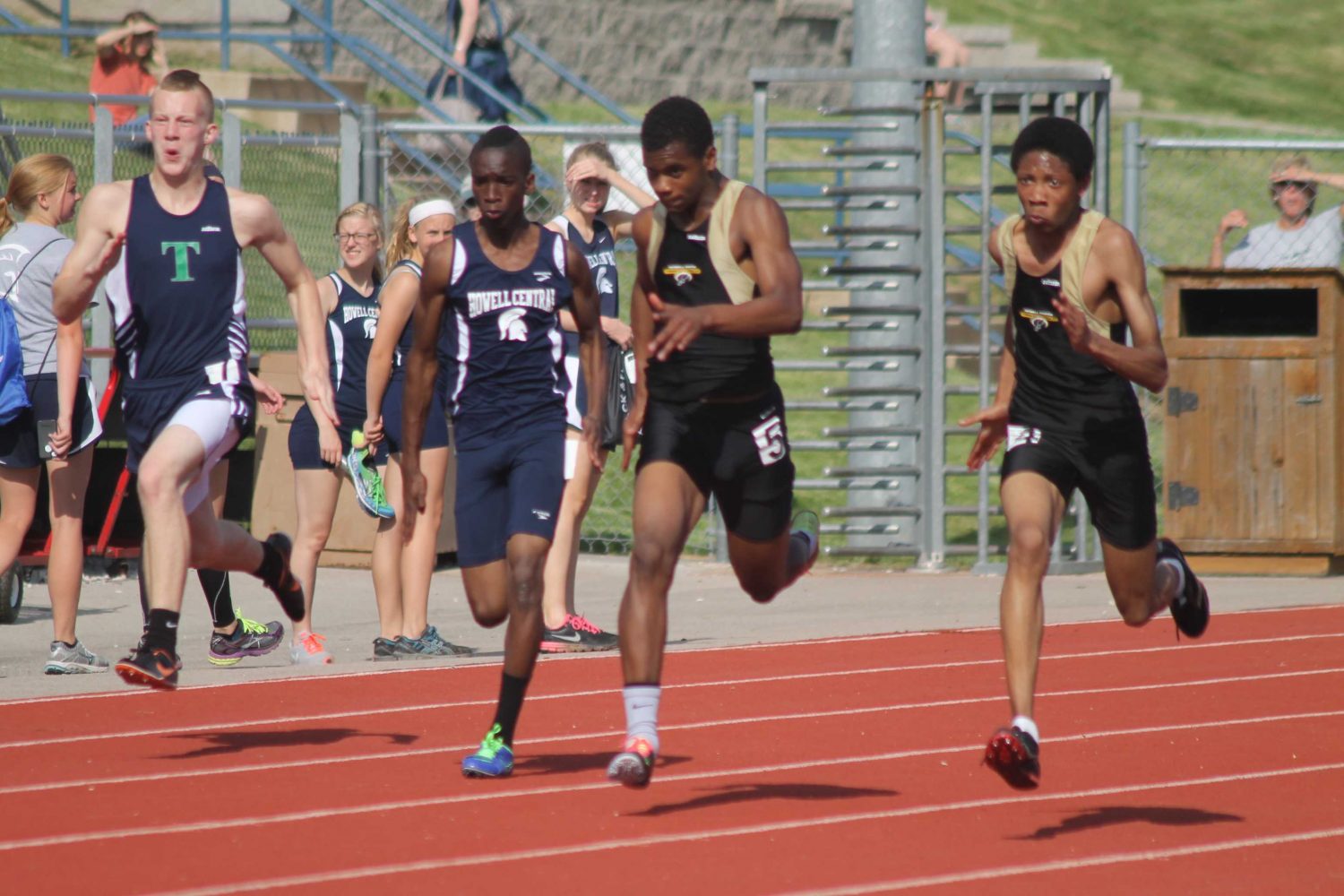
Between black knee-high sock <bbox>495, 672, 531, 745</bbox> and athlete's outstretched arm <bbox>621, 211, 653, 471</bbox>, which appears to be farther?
black knee-high sock <bbox>495, 672, 531, 745</bbox>

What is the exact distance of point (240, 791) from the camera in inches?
283

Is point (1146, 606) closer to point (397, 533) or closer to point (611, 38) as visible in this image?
point (397, 533)

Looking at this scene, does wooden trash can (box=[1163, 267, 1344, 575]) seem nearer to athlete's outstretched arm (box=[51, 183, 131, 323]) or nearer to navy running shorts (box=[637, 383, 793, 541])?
navy running shorts (box=[637, 383, 793, 541])

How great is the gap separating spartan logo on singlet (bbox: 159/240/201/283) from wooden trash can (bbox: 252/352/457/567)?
6025mm

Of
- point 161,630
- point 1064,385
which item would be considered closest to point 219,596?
point 161,630

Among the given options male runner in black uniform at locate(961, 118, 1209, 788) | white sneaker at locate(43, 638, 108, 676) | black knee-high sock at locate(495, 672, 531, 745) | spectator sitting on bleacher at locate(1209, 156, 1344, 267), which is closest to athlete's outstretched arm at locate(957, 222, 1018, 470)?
male runner in black uniform at locate(961, 118, 1209, 788)

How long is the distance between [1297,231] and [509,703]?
28.5 ft

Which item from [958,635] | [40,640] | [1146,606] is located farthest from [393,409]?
[1146,606]

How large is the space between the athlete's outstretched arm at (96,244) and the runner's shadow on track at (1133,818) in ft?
12.5

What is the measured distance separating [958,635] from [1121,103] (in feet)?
68.0

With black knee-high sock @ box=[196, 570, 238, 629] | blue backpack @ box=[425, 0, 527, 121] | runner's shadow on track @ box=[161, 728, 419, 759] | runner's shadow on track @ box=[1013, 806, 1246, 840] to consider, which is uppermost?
blue backpack @ box=[425, 0, 527, 121]

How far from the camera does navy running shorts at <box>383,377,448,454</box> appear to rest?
33.0 feet

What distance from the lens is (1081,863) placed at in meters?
6.08

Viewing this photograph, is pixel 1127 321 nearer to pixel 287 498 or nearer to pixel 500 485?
pixel 500 485
